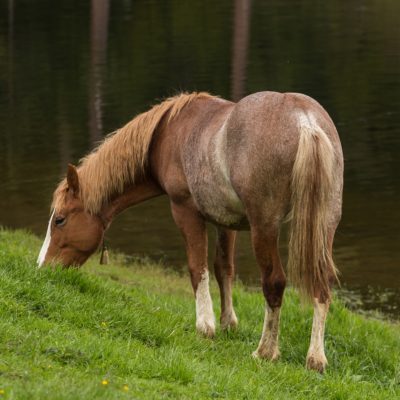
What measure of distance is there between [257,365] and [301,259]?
859 mm

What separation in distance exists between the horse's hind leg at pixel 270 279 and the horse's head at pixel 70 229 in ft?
7.04

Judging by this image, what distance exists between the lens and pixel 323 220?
761 cm

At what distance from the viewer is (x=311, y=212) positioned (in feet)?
24.8

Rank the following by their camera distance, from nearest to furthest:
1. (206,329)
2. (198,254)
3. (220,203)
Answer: (220,203) → (206,329) → (198,254)

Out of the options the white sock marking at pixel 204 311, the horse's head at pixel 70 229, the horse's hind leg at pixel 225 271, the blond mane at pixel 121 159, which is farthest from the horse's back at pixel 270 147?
the horse's head at pixel 70 229

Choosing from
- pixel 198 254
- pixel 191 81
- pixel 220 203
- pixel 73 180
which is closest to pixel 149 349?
pixel 220 203

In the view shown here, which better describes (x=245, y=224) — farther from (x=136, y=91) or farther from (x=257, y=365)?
(x=136, y=91)

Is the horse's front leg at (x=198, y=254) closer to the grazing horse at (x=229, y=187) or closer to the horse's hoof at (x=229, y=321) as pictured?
the grazing horse at (x=229, y=187)

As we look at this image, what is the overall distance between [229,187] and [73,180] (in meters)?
1.91

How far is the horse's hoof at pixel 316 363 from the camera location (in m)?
7.72

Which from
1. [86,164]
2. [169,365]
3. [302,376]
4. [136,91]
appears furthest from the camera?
[136,91]

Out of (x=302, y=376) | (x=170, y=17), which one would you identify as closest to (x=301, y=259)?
(x=302, y=376)

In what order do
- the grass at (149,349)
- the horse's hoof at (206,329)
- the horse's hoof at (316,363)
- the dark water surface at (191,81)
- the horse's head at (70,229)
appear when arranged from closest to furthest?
1. the grass at (149,349)
2. the horse's hoof at (316,363)
3. the horse's hoof at (206,329)
4. the horse's head at (70,229)
5. the dark water surface at (191,81)

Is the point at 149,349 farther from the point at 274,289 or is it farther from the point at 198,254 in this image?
the point at 198,254
